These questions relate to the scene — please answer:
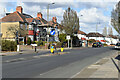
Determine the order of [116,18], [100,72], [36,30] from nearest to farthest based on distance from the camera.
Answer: [100,72] < [116,18] < [36,30]

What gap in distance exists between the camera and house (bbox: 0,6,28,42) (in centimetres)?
4938

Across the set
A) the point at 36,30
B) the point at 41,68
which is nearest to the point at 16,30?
the point at 36,30

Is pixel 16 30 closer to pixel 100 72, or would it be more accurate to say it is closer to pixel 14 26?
pixel 14 26

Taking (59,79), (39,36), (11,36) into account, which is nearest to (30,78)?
(59,79)

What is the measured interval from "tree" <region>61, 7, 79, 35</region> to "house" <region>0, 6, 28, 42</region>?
37.3 feet

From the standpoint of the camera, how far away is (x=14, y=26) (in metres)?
50.5

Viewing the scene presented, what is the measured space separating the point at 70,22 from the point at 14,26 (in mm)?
Result: 16218

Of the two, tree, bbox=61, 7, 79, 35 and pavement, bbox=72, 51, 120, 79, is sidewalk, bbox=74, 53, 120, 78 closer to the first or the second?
pavement, bbox=72, 51, 120, 79

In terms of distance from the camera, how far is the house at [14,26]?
1944 inches

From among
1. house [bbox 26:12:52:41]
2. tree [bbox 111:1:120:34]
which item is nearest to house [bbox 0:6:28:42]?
house [bbox 26:12:52:41]

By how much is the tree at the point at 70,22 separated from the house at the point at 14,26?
11.4m

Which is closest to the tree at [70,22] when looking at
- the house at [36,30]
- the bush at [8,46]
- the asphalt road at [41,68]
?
the house at [36,30]

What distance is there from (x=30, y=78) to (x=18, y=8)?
53695 millimetres

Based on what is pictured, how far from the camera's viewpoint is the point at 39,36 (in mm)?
62688
